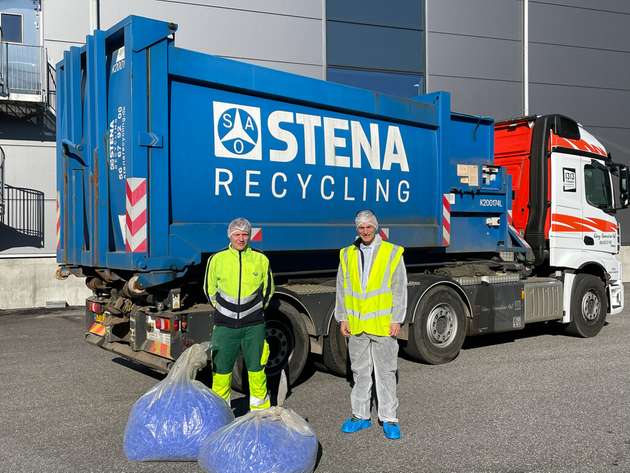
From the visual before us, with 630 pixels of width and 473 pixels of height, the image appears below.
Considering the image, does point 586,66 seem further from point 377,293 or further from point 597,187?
point 377,293

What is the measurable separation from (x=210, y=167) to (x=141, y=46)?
119cm

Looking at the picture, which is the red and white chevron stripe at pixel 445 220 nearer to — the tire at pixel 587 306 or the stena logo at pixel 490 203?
the stena logo at pixel 490 203

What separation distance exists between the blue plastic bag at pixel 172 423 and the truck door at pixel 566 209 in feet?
20.6

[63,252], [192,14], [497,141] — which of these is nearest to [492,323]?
[497,141]

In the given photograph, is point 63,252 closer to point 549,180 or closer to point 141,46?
point 141,46

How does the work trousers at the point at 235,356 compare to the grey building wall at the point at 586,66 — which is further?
the grey building wall at the point at 586,66

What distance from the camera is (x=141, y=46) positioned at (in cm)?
538

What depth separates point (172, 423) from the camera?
160 inches

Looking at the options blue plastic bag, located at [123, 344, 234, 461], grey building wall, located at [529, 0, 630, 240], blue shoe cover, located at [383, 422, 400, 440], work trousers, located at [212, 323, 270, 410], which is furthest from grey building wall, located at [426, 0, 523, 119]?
blue plastic bag, located at [123, 344, 234, 461]

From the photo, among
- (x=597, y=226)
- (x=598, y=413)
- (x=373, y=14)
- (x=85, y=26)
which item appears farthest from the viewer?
(x=373, y=14)

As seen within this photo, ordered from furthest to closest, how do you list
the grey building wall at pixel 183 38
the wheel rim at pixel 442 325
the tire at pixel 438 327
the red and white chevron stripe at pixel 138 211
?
the grey building wall at pixel 183 38 < the wheel rim at pixel 442 325 < the tire at pixel 438 327 < the red and white chevron stripe at pixel 138 211

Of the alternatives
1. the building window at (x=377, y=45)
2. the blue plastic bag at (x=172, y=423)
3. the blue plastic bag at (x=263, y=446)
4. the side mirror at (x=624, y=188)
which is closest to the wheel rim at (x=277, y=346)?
the blue plastic bag at (x=172, y=423)

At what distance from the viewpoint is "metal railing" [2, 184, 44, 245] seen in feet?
43.8

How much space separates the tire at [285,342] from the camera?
6000mm
